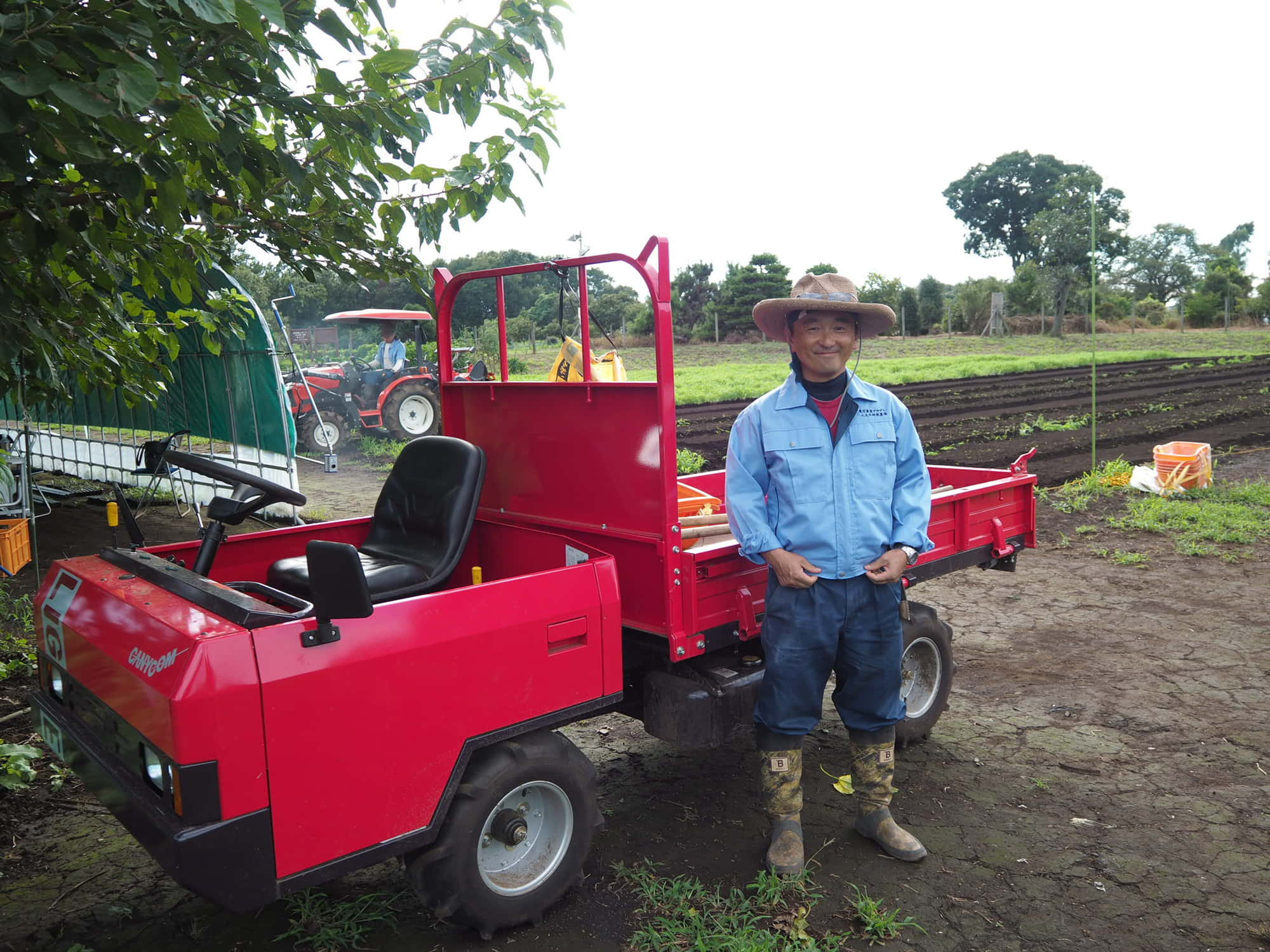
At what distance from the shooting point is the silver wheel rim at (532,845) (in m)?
2.93

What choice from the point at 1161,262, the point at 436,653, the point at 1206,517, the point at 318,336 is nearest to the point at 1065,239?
the point at 1161,262

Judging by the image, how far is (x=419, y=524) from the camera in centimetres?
374

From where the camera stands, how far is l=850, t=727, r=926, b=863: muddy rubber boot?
3.37 meters

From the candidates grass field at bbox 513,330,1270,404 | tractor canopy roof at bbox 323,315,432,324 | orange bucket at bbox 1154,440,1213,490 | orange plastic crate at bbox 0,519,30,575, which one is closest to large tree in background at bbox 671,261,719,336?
grass field at bbox 513,330,1270,404

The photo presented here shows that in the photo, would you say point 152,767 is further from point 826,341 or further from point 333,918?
point 826,341

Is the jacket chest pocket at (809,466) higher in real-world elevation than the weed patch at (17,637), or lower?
higher

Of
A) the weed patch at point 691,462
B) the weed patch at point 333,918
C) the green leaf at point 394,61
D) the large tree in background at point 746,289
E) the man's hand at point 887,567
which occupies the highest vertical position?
the large tree in background at point 746,289

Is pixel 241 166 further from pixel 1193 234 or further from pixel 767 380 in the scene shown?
pixel 1193 234

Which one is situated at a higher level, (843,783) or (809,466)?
(809,466)

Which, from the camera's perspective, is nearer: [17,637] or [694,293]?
[17,637]

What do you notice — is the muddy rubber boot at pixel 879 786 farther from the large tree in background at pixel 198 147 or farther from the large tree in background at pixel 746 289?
the large tree in background at pixel 746 289

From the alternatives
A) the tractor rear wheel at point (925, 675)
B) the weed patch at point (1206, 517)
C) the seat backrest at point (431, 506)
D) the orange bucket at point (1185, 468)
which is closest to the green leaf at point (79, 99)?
the seat backrest at point (431, 506)

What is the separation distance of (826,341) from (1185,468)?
800 centimetres

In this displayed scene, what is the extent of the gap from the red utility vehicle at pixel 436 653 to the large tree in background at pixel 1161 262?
210ft
